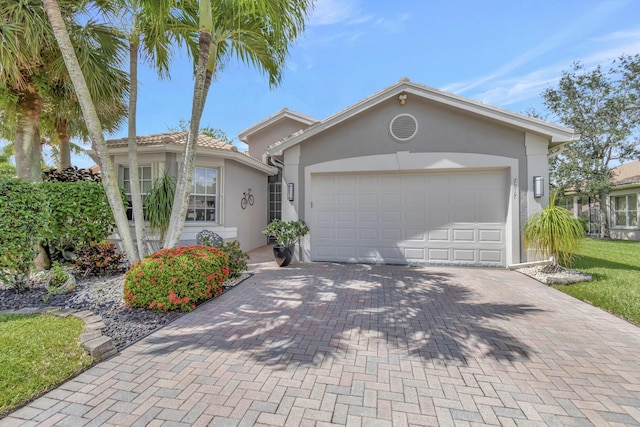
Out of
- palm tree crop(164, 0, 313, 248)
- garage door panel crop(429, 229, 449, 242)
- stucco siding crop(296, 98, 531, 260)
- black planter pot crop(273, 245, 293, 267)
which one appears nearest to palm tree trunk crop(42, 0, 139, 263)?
palm tree crop(164, 0, 313, 248)

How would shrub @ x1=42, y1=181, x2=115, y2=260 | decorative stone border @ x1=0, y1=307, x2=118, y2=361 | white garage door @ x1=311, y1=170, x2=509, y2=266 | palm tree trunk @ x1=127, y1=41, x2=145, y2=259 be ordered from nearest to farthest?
decorative stone border @ x1=0, y1=307, x2=118, y2=361 < palm tree trunk @ x1=127, y1=41, x2=145, y2=259 < shrub @ x1=42, y1=181, x2=115, y2=260 < white garage door @ x1=311, y1=170, x2=509, y2=266

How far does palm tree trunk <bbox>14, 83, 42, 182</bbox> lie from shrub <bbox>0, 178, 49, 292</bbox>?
263 cm

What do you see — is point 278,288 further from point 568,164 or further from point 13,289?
point 568,164

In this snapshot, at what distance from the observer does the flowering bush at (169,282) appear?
443 centimetres

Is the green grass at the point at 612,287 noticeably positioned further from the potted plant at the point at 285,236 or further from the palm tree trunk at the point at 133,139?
the palm tree trunk at the point at 133,139

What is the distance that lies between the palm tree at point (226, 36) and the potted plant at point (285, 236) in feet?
8.84

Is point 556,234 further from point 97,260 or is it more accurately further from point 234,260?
point 97,260

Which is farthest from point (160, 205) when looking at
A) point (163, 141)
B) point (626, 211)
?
point (626, 211)

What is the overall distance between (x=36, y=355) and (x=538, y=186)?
394 inches

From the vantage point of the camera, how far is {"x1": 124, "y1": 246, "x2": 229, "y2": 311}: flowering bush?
4430 millimetres

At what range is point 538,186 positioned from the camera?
7.14 metres

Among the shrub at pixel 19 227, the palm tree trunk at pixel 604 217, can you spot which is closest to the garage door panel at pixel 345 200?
the shrub at pixel 19 227

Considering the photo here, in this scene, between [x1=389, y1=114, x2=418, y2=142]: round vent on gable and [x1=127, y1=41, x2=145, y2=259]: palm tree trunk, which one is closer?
[x1=127, y1=41, x2=145, y2=259]: palm tree trunk

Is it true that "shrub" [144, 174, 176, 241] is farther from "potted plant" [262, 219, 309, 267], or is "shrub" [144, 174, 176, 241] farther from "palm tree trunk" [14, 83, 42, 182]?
"potted plant" [262, 219, 309, 267]
